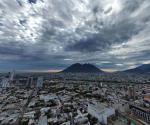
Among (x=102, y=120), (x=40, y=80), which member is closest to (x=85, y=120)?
(x=102, y=120)

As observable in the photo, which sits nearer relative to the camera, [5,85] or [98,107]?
[98,107]

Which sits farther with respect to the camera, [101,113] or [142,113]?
[142,113]

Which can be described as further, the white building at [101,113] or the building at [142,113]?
the building at [142,113]

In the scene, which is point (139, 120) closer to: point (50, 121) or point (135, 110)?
point (135, 110)

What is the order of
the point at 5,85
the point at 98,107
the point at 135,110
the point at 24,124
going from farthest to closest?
the point at 5,85 < the point at 135,110 < the point at 98,107 < the point at 24,124

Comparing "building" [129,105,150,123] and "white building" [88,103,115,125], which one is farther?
"building" [129,105,150,123]

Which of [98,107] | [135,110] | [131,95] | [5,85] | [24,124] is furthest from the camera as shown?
[5,85]

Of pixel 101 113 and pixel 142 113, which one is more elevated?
pixel 101 113

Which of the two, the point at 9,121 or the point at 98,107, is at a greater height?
the point at 98,107

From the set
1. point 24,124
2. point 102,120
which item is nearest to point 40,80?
point 24,124
